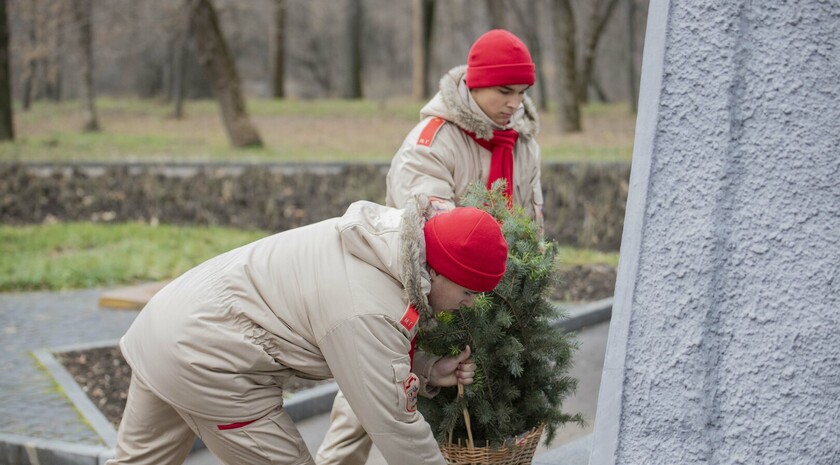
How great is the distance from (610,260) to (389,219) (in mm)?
6614

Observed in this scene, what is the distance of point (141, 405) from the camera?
3223 mm

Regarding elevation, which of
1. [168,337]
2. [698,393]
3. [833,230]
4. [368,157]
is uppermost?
[833,230]

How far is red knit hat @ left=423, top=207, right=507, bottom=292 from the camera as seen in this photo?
108 inches

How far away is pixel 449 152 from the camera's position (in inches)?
174

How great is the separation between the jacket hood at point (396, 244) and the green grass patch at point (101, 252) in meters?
6.42

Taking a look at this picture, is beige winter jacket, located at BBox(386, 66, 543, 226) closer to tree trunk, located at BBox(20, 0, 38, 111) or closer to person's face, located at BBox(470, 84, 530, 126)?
person's face, located at BBox(470, 84, 530, 126)

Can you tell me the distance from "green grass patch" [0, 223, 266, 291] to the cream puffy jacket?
614 centimetres

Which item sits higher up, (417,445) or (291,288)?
(291,288)

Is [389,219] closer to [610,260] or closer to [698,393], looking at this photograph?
[698,393]

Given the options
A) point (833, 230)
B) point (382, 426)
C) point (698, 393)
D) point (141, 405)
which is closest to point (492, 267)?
point (382, 426)

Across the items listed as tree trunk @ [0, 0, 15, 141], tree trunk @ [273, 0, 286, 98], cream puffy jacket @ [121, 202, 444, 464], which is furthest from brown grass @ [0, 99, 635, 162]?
cream puffy jacket @ [121, 202, 444, 464]

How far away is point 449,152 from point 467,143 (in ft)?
0.39

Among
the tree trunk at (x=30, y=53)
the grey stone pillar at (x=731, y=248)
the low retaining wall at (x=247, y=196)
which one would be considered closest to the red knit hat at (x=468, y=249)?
the grey stone pillar at (x=731, y=248)

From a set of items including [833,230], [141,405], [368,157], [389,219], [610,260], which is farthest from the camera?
[368,157]
